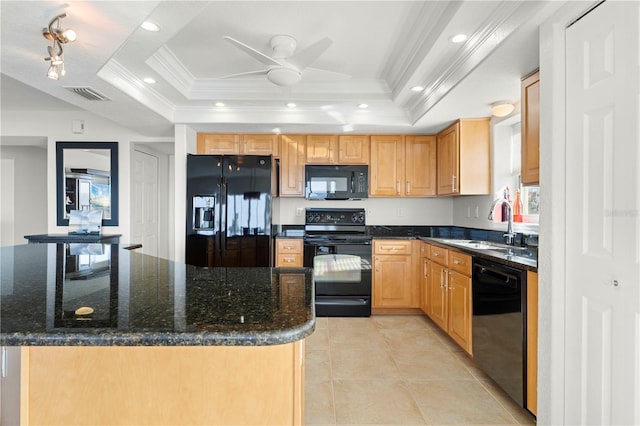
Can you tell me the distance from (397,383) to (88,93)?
11.0ft

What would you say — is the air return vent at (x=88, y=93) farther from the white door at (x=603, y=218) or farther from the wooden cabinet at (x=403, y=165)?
the white door at (x=603, y=218)

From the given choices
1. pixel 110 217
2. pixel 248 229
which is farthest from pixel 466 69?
pixel 110 217

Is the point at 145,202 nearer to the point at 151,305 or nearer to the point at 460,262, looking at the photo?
the point at 460,262

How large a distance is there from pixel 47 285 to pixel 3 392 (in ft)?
1.50

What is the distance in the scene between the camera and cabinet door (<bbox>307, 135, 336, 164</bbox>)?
410 centimetres

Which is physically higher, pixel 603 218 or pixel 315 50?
pixel 315 50

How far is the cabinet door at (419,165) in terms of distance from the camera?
4109mm

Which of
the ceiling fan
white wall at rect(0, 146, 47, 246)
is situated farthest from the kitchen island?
white wall at rect(0, 146, 47, 246)

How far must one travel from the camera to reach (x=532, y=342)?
73.5 inches

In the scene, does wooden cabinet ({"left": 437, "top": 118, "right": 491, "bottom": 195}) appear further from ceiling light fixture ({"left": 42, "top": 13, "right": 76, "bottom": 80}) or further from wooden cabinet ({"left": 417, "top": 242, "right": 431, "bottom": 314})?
ceiling light fixture ({"left": 42, "top": 13, "right": 76, "bottom": 80})

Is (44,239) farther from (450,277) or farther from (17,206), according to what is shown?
(450,277)

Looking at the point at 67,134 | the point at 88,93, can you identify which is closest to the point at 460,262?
the point at 88,93

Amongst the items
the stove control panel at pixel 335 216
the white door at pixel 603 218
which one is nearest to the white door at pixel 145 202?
the stove control panel at pixel 335 216

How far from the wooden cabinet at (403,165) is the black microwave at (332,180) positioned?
0.72ft
